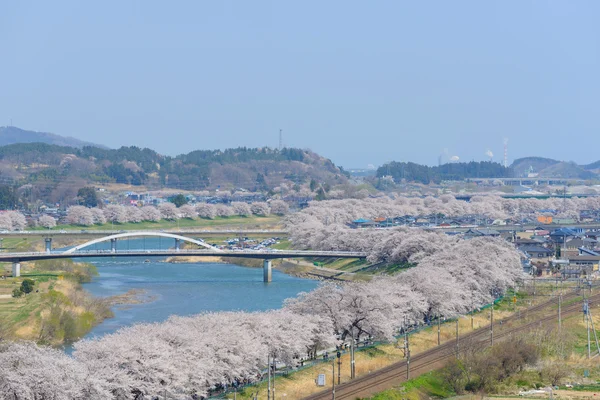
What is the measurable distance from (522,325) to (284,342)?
37.9ft

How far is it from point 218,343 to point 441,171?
156001 millimetres

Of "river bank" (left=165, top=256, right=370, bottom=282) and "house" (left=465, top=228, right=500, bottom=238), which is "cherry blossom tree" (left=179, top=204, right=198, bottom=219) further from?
"house" (left=465, top=228, right=500, bottom=238)

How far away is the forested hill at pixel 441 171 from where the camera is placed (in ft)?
541

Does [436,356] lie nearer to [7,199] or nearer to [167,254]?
[167,254]

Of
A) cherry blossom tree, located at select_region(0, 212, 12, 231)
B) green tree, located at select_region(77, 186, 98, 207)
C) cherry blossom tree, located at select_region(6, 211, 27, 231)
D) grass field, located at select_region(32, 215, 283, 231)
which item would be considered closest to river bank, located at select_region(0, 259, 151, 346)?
cherry blossom tree, located at select_region(0, 212, 12, 231)

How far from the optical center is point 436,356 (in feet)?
100.0

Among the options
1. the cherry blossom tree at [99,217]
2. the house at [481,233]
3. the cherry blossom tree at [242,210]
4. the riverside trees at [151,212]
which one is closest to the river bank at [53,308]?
the house at [481,233]

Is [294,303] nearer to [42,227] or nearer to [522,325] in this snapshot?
[522,325]

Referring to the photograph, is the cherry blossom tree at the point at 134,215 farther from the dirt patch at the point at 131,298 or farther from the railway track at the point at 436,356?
the railway track at the point at 436,356

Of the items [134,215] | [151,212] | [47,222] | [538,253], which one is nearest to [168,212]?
[151,212]

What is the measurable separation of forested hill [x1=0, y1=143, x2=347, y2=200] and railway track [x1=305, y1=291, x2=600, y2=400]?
270ft

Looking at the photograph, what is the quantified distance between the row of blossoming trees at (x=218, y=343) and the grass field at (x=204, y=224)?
168 ft

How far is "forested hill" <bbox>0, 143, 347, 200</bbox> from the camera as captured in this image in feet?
415

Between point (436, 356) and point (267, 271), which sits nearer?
point (436, 356)
